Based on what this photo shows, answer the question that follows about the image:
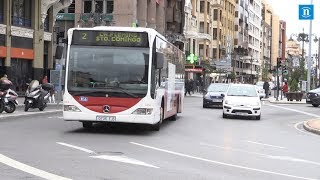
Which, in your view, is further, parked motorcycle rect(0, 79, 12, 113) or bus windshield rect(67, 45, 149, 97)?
parked motorcycle rect(0, 79, 12, 113)

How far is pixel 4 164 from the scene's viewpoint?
1012 cm

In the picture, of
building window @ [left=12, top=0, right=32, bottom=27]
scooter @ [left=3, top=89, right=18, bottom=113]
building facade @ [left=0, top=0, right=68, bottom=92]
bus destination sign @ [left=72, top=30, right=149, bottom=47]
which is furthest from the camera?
building window @ [left=12, top=0, right=32, bottom=27]

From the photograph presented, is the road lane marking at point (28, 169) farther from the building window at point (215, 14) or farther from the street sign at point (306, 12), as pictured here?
the building window at point (215, 14)

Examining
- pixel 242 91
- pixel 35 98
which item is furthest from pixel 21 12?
pixel 242 91

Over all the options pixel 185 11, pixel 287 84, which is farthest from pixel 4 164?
pixel 185 11

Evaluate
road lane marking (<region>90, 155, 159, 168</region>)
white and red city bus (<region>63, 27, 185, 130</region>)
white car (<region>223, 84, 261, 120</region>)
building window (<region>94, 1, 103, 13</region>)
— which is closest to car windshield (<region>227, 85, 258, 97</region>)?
white car (<region>223, 84, 261, 120</region>)

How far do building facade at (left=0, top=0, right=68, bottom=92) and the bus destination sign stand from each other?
22.0 metres

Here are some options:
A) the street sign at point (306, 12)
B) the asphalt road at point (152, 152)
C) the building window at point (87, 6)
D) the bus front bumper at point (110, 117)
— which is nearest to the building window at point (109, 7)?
the building window at point (87, 6)

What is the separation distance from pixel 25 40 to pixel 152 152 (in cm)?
2978

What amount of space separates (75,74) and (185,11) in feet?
226

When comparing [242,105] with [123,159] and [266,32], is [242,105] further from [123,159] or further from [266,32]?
[266,32]

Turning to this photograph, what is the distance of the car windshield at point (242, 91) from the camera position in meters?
26.2

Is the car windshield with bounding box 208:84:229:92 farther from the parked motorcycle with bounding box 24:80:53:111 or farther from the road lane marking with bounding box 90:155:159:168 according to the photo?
the road lane marking with bounding box 90:155:159:168

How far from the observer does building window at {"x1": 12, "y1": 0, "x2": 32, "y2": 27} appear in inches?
1564
